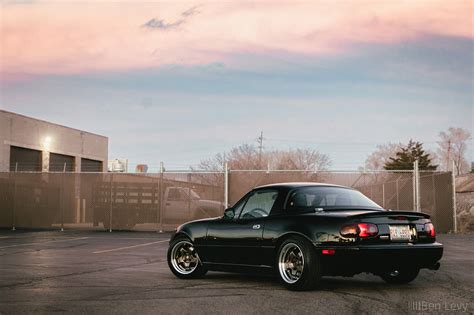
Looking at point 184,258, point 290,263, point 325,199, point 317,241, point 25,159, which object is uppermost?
point 25,159

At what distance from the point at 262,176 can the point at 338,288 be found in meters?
19.4

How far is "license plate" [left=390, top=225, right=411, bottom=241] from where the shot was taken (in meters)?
8.62

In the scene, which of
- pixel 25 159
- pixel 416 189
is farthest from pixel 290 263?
pixel 25 159

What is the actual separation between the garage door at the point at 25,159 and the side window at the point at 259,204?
29.2m

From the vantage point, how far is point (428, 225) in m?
9.12

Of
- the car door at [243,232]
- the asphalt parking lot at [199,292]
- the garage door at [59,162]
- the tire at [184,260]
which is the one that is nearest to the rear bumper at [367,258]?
the asphalt parking lot at [199,292]

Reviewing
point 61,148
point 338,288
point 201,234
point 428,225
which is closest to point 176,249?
point 201,234

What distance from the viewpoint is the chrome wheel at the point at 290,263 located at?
8.82m

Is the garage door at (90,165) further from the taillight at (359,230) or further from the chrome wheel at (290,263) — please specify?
the taillight at (359,230)

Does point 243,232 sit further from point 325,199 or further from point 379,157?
point 379,157

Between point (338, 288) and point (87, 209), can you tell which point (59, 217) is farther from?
point (338, 288)

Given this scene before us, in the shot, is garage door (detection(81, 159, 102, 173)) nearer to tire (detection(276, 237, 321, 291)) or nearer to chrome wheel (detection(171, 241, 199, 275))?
chrome wheel (detection(171, 241, 199, 275))

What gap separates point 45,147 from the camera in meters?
40.0

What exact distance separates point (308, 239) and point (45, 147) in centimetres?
3360
